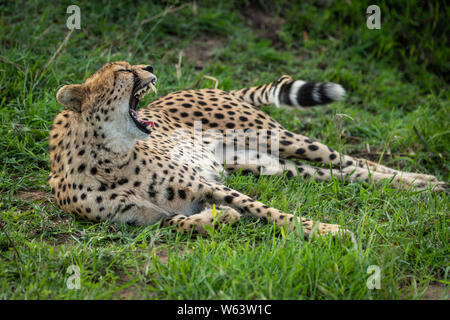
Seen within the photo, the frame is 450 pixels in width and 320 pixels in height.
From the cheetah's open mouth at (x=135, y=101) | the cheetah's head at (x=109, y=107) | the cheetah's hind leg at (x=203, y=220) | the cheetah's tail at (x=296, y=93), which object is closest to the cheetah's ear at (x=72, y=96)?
the cheetah's head at (x=109, y=107)

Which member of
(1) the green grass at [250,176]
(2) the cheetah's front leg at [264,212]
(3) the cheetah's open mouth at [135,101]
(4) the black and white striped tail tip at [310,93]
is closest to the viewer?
(1) the green grass at [250,176]

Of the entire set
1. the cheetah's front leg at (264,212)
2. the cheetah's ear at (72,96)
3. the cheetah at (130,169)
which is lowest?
the cheetah's front leg at (264,212)

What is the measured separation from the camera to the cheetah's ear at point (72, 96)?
9.36 feet

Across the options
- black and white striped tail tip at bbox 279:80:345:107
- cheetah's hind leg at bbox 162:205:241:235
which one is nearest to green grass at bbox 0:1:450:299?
cheetah's hind leg at bbox 162:205:241:235

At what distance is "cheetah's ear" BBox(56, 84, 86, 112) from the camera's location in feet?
9.36

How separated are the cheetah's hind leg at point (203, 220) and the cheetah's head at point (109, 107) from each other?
1.67 ft

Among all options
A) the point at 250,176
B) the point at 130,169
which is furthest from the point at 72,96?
the point at 250,176

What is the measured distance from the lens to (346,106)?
528 centimetres

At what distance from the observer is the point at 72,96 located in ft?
9.51

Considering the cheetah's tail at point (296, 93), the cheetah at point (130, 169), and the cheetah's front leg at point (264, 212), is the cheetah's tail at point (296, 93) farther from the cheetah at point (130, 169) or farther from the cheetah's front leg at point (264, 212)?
the cheetah's front leg at point (264, 212)

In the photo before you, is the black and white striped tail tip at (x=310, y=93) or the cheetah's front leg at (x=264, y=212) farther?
the black and white striped tail tip at (x=310, y=93)

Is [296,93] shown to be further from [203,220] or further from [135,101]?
[203,220]
